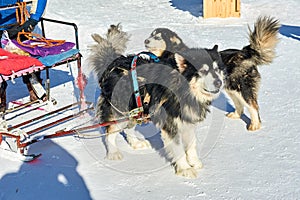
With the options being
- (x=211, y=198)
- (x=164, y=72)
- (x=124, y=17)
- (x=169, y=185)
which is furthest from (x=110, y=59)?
(x=124, y=17)

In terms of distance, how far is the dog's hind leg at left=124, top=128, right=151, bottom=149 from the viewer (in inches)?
153

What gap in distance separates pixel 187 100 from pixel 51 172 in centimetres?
132

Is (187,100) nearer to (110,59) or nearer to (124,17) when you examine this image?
(110,59)

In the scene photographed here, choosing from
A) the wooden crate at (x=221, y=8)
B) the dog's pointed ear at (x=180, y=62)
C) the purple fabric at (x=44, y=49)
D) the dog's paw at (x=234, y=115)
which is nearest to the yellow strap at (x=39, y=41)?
the purple fabric at (x=44, y=49)

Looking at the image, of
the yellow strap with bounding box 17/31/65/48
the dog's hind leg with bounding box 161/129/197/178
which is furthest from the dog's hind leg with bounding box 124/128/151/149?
the yellow strap with bounding box 17/31/65/48

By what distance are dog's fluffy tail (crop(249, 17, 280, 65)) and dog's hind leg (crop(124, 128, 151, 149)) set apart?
54.6 inches

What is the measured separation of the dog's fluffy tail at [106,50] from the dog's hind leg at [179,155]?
873 millimetres

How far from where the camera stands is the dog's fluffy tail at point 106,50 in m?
3.72

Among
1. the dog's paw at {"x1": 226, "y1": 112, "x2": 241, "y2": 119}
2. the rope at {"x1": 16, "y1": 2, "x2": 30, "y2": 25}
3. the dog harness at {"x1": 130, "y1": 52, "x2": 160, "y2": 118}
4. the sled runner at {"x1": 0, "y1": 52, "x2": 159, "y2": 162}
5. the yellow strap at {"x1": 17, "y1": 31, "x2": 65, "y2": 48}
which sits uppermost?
the rope at {"x1": 16, "y1": 2, "x2": 30, "y2": 25}

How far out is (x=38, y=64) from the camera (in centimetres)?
387

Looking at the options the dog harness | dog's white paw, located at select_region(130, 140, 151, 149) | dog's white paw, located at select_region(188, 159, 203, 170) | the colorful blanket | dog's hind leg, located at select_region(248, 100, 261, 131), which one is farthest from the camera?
dog's hind leg, located at select_region(248, 100, 261, 131)

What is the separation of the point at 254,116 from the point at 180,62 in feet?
4.74

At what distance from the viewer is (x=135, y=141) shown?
154 inches

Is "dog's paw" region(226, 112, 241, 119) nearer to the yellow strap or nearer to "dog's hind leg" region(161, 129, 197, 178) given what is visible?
"dog's hind leg" region(161, 129, 197, 178)
